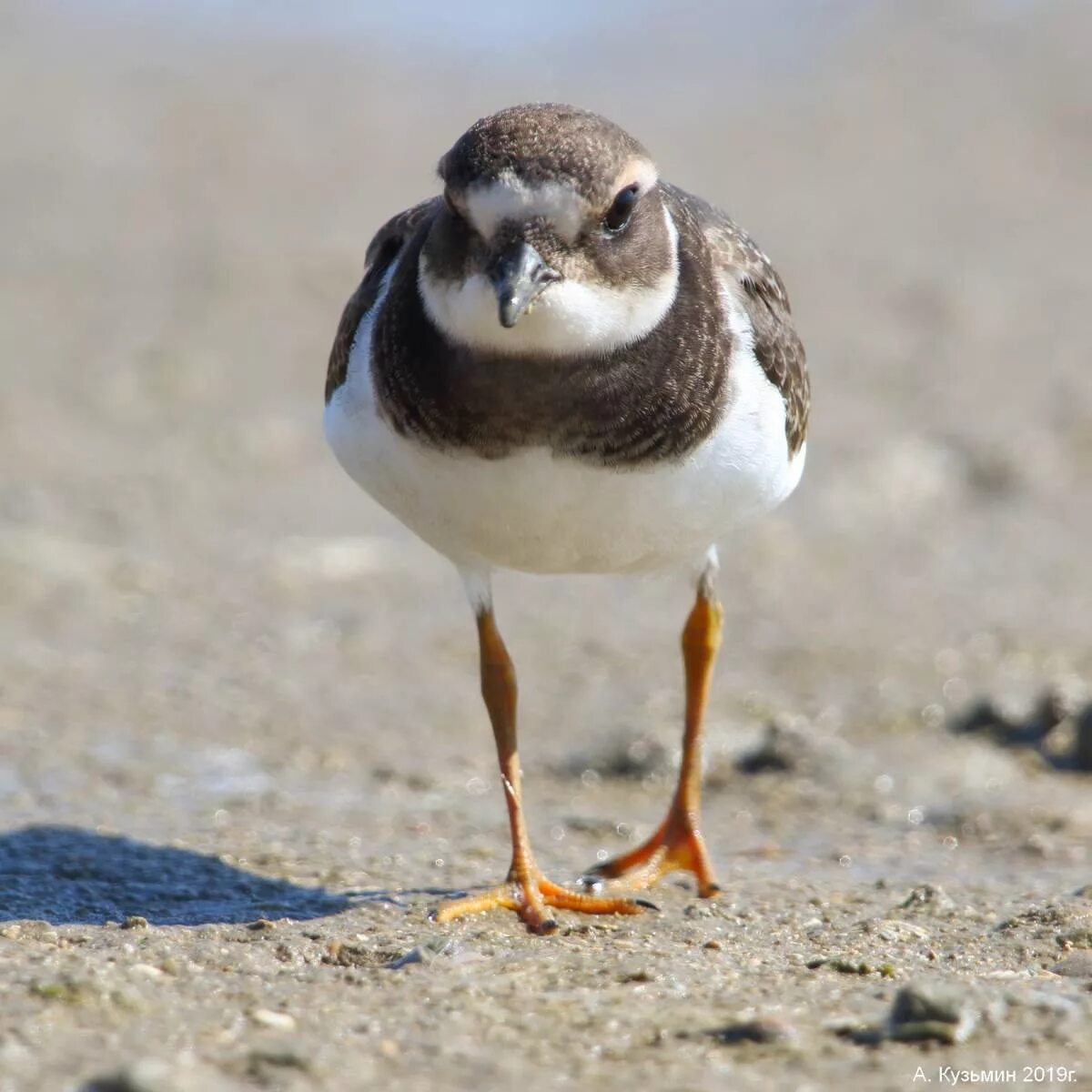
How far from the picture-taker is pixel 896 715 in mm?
8070

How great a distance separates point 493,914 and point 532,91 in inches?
485

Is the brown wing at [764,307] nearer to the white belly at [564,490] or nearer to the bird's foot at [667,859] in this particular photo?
the white belly at [564,490]

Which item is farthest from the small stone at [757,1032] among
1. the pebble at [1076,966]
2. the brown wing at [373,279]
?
the brown wing at [373,279]

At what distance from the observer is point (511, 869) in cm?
579

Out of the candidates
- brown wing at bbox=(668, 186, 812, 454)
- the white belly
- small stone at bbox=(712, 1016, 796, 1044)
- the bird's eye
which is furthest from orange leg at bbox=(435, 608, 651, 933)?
the bird's eye

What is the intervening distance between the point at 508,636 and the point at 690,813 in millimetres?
2574

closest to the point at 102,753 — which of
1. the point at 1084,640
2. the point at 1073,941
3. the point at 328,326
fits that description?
the point at 1073,941

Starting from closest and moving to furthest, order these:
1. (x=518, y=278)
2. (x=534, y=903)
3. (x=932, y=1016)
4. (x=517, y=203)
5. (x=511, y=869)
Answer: (x=932, y=1016)
(x=518, y=278)
(x=517, y=203)
(x=534, y=903)
(x=511, y=869)

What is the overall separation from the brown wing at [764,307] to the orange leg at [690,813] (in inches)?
33.3

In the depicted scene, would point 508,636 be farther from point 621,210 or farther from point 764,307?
point 621,210

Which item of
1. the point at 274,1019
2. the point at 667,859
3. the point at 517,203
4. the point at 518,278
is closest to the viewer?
the point at 274,1019

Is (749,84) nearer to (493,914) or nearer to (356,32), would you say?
(356,32)

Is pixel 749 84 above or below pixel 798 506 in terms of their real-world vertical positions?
above

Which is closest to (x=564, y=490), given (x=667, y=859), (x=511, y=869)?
(x=511, y=869)
